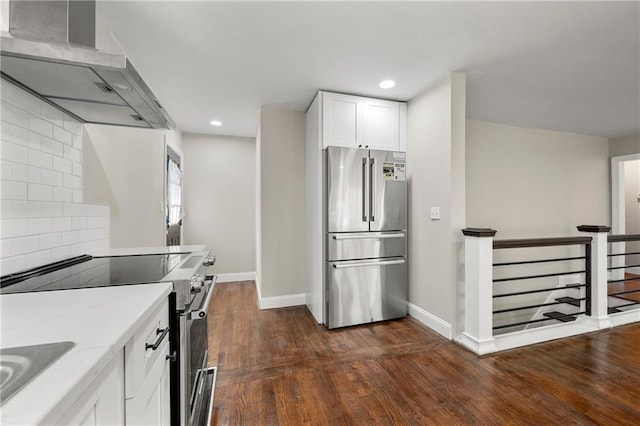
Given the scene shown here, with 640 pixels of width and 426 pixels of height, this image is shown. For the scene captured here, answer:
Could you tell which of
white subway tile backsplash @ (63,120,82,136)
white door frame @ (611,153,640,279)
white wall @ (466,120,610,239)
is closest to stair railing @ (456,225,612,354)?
white wall @ (466,120,610,239)

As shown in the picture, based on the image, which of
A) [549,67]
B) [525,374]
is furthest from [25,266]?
[549,67]

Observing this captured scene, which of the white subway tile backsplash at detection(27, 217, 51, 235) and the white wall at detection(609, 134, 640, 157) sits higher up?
the white wall at detection(609, 134, 640, 157)

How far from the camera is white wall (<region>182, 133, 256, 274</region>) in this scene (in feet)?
14.2

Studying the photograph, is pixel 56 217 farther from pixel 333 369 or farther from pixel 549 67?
pixel 549 67

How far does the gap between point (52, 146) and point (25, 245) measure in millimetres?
564

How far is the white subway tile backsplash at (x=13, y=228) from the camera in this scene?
1150 millimetres

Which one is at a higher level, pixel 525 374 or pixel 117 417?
pixel 117 417

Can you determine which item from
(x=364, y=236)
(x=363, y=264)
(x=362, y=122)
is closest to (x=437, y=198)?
(x=364, y=236)

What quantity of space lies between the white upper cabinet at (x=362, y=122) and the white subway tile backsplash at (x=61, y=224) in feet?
6.94

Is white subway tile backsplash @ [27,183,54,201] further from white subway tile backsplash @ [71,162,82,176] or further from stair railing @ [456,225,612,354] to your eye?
stair railing @ [456,225,612,354]

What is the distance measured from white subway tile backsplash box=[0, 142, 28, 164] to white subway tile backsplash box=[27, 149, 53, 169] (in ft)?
0.11

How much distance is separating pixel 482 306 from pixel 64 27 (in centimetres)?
312

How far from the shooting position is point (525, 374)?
1.97 metres

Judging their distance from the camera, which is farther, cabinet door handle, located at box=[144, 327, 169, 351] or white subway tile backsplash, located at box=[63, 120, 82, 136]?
white subway tile backsplash, located at box=[63, 120, 82, 136]
